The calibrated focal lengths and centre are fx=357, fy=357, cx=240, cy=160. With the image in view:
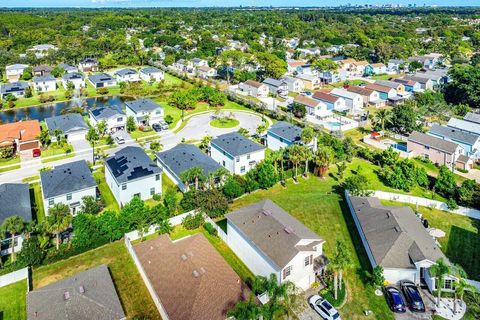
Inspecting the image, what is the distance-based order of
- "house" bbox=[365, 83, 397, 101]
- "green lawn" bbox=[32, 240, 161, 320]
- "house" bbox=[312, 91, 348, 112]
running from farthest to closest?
"house" bbox=[365, 83, 397, 101], "house" bbox=[312, 91, 348, 112], "green lawn" bbox=[32, 240, 161, 320]

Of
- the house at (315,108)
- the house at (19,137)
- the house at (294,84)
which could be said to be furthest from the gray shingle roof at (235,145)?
the house at (294,84)

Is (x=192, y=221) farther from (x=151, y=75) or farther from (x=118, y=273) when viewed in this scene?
(x=151, y=75)

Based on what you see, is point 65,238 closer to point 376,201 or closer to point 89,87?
point 376,201

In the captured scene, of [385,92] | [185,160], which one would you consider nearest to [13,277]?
[185,160]

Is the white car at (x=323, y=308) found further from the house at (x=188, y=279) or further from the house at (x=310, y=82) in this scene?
the house at (x=310, y=82)

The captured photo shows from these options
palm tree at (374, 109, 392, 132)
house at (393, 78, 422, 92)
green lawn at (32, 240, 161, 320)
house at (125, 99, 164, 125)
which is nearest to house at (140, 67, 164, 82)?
house at (125, 99, 164, 125)

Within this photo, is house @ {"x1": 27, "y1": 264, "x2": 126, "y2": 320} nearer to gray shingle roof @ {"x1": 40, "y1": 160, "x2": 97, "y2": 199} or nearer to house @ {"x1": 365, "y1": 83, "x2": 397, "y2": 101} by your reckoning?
gray shingle roof @ {"x1": 40, "y1": 160, "x2": 97, "y2": 199}

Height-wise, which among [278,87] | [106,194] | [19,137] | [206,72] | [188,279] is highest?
[206,72]
